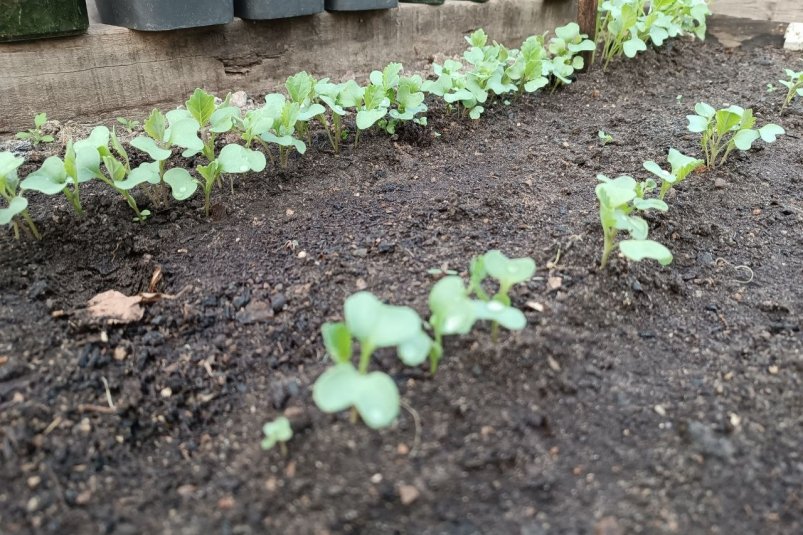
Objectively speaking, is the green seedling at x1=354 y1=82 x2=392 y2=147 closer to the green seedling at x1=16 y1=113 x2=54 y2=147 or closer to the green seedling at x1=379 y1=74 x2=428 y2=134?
the green seedling at x1=379 y1=74 x2=428 y2=134

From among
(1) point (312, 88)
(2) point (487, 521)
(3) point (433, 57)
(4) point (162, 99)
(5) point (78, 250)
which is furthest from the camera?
(3) point (433, 57)

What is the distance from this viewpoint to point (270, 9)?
2.26 meters

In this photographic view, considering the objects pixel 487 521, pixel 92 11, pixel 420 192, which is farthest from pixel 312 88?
pixel 487 521

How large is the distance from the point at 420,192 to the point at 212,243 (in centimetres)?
64

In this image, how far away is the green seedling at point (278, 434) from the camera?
3.11 ft

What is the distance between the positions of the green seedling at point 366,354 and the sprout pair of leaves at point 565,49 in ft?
6.43

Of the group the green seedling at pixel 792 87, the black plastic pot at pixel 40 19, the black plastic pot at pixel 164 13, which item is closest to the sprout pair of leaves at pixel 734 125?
the green seedling at pixel 792 87

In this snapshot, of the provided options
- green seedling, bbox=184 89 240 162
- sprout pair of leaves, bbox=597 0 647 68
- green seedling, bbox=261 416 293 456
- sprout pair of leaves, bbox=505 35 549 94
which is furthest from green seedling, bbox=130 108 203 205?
sprout pair of leaves, bbox=597 0 647 68

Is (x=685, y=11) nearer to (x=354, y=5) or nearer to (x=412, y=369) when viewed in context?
(x=354, y=5)

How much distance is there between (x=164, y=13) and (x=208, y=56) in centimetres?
29

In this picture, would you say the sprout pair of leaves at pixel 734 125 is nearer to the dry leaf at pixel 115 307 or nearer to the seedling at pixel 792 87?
the seedling at pixel 792 87

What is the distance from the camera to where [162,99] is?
2234 millimetres

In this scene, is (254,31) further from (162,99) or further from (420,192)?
(420,192)

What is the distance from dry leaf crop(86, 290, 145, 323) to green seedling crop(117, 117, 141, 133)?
3.09 ft
